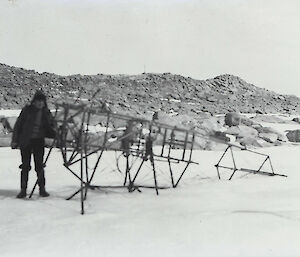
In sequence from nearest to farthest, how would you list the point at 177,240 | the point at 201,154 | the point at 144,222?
the point at 177,240, the point at 144,222, the point at 201,154

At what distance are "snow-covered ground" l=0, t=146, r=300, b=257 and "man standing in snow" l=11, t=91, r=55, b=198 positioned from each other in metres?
0.52

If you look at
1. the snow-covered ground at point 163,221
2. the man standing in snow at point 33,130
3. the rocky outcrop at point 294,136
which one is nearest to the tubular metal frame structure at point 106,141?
the man standing in snow at point 33,130

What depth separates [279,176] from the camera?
805cm

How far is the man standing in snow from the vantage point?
628 centimetres

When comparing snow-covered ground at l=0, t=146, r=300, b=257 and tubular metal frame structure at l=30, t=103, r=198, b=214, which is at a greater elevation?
tubular metal frame structure at l=30, t=103, r=198, b=214

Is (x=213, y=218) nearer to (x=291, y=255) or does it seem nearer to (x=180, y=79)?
(x=291, y=255)

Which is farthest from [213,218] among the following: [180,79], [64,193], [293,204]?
[180,79]

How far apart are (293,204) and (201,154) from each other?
17.8ft

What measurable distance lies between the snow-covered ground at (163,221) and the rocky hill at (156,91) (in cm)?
2600

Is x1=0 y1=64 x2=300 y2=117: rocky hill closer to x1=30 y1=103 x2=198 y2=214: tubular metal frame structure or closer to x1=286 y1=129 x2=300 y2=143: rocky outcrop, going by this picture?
x1=286 y1=129 x2=300 y2=143: rocky outcrop

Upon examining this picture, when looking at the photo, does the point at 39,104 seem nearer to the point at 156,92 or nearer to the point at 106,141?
the point at 106,141

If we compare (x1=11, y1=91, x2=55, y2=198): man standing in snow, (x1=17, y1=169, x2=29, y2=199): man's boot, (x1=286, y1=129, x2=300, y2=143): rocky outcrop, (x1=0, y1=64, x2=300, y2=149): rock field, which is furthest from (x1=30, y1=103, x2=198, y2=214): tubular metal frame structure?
(x1=0, y1=64, x2=300, y2=149): rock field

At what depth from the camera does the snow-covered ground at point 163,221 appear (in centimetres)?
402

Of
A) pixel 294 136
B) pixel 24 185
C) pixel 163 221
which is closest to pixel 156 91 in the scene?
pixel 294 136
